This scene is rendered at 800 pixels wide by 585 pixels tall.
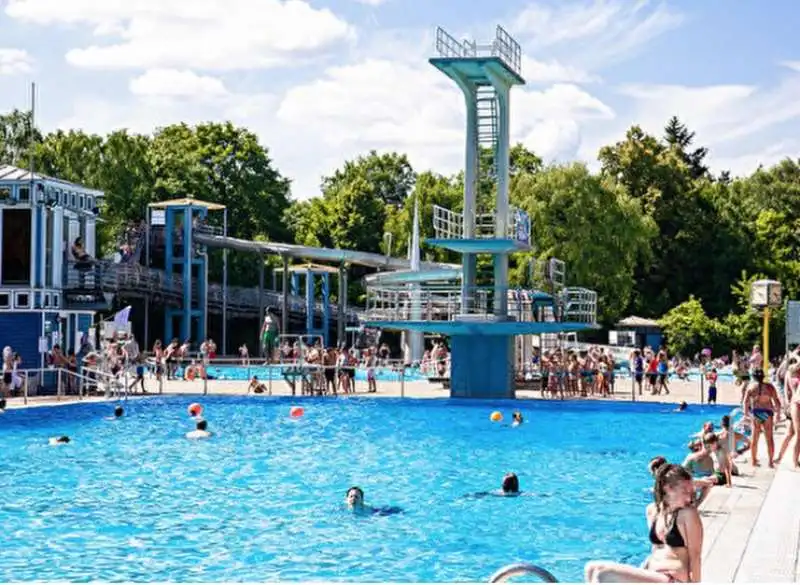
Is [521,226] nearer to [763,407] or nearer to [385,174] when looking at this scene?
[763,407]

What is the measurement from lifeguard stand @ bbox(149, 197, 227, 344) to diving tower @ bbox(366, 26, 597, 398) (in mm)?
21531

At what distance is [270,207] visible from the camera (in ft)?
258

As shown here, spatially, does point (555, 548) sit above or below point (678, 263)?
below

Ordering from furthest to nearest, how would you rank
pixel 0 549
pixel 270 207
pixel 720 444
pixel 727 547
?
pixel 270 207 → pixel 720 444 → pixel 0 549 → pixel 727 547

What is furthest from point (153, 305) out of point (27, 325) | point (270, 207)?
point (27, 325)

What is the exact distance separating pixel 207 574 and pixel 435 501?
5628 millimetres

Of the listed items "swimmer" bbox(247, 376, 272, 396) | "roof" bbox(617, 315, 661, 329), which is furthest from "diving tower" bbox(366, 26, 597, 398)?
"roof" bbox(617, 315, 661, 329)

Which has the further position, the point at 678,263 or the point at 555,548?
the point at 678,263

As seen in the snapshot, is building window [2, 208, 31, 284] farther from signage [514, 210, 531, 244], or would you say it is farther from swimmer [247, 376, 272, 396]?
signage [514, 210, 531, 244]

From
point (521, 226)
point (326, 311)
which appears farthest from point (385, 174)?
point (521, 226)

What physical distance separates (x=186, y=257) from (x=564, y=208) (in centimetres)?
1832

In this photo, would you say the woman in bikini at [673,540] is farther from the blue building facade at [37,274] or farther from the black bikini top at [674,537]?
the blue building facade at [37,274]

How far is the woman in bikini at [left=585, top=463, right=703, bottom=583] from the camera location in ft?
26.9

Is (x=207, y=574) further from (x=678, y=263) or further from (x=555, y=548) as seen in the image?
(x=678, y=263)
